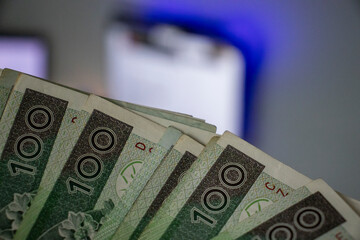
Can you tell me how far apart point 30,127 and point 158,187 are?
21 centimetres

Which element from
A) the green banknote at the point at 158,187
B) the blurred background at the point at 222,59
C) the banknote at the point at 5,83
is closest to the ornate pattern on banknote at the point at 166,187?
the green banknote at the point at 158,187

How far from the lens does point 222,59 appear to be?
7.71 ft

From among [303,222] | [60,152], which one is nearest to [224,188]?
[303,222]

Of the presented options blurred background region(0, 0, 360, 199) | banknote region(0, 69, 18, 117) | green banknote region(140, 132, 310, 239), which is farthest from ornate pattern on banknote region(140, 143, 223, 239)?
blurred background region(0, 0, 360, 199)

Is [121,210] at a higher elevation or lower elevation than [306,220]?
lower

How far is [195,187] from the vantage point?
2.41ft

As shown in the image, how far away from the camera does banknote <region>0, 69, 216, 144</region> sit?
76 centimetres

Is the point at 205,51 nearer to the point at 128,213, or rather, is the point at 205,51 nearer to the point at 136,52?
the point at 136,52

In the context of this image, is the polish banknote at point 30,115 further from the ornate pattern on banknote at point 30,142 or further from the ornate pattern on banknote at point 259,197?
the ornate pattern on banknote at point 259,197

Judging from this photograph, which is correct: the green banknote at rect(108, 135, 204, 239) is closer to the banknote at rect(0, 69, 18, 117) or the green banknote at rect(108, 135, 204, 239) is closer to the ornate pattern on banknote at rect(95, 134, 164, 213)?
the ornate pattern on banknote at rect(95, 134, 164, 213)

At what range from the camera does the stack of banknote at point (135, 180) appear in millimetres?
712

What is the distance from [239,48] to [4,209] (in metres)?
1.77

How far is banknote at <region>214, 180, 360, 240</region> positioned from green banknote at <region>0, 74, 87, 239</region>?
0.29m

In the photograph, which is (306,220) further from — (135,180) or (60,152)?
(60,152)
